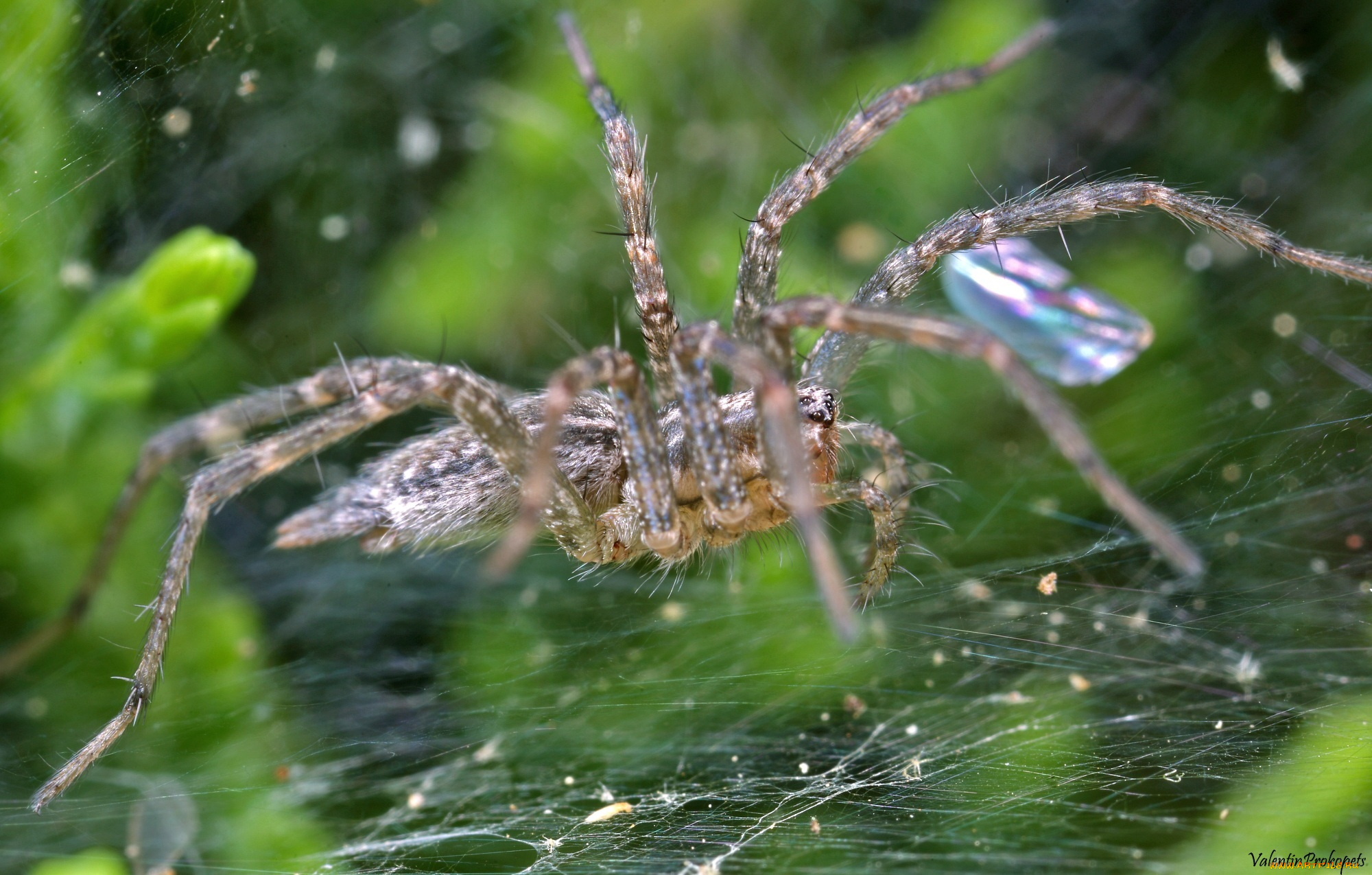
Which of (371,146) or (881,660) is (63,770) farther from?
(371,146)

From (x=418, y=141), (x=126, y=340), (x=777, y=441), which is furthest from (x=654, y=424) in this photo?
(x=418, y=141)

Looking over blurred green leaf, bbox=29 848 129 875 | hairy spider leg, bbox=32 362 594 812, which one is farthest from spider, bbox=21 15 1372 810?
blurred green leaf, bbox=29 848 129 875

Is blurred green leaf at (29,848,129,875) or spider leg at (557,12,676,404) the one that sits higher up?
spider leg at (557,12,676,404)

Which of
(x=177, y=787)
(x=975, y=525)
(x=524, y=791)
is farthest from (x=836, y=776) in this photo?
(x=177, y=787)

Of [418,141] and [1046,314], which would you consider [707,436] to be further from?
[418,141]

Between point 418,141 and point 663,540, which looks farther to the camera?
point 418,141

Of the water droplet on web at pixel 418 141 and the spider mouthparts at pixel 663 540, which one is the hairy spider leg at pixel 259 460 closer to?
the spider mouthparts at pixel 663 540

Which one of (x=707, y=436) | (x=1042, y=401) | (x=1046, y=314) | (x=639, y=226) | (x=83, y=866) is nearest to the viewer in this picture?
(x=1042, y=401)

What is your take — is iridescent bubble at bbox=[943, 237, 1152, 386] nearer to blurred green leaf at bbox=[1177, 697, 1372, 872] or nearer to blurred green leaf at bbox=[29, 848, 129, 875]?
blurred green leaf at bbox=[1177, 697, 1372, 872]
